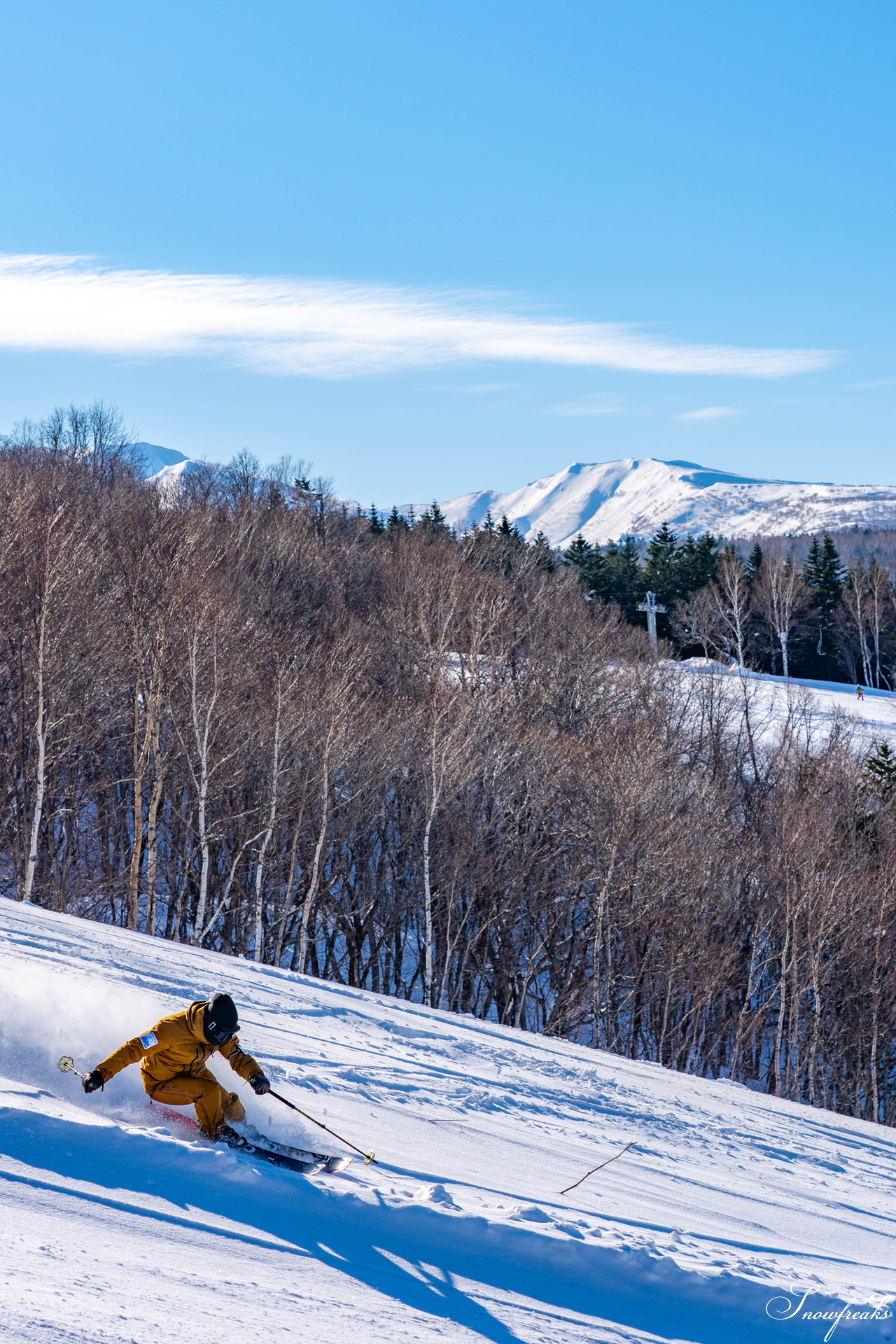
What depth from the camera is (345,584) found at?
4594 centimetres

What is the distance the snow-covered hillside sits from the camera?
14.6ft

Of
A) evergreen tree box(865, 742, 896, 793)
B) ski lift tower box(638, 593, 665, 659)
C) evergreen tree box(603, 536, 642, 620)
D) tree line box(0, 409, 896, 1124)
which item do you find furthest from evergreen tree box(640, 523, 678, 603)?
tree line box(0, 409, 896, 1124)

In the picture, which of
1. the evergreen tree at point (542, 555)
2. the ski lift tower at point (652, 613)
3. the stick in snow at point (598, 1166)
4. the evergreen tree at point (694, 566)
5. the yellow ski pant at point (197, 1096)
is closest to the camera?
the yellow ski pant at point (197, 1096)

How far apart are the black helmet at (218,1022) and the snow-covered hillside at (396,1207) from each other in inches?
24.4

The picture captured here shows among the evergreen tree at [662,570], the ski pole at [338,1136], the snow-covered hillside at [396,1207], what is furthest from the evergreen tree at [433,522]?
the ski pole at [338,1136]

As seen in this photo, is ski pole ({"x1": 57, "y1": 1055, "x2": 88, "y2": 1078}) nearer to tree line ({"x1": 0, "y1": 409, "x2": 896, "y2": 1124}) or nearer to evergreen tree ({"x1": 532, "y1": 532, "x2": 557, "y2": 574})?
tree line ({"x1": 0, "y1": 409, "x2": 896, "y2": 1124})

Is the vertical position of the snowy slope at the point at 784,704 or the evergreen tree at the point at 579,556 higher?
the evergreen tree at the point at 579,556

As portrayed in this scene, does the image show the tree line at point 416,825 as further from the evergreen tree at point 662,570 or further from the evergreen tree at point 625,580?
the evergreen tree at point 662,570

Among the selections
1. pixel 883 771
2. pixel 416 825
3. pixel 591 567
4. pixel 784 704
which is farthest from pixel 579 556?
pixel 416 825

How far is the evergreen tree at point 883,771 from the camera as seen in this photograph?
37031 mm

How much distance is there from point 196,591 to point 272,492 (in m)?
33.0

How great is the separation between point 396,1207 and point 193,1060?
1707 millimetres

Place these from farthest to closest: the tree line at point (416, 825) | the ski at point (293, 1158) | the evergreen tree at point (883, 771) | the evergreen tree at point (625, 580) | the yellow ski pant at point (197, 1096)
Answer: the evergreen tree at point (625, 580), the evergreen tree at point (883, 771), the tree line at point (416, 825), the yellow ski pant at point (197, 1096), the ski at point (293, 1158)

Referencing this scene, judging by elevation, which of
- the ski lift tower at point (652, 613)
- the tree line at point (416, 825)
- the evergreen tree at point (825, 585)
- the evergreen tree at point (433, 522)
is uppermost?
the evergreen tree at point (433, 522)
